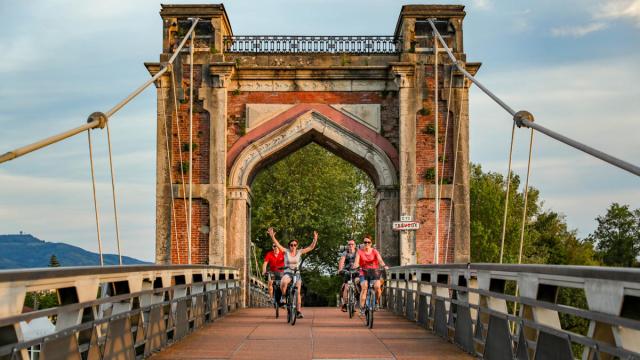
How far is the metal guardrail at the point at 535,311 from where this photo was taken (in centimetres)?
438

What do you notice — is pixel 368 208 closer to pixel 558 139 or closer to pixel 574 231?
pixel 574 231

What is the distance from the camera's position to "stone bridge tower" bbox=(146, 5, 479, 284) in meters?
21.3

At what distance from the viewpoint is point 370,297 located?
13125mm

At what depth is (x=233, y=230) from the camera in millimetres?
21578

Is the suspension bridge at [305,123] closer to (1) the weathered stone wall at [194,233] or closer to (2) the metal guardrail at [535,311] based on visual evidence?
(1) the weathered stone wall at [194,233]

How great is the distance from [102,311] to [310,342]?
3.81m

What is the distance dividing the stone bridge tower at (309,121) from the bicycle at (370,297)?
7537 millimetres

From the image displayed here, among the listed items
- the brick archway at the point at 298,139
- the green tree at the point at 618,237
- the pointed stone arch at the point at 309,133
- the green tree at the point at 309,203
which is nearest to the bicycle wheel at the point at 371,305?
the brick archway at the point at 298,139

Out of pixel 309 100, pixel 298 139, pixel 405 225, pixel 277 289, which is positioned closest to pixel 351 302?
pixel 277 289

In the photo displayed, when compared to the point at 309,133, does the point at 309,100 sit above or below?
above

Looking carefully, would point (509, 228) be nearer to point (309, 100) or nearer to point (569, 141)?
point (309, 100)

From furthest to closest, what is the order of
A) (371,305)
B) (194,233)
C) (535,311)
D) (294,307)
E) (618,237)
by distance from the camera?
(618,237)
(194,233)
(294,307)
(371,305)
(535,311)

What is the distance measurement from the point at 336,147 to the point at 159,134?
4.62 metres

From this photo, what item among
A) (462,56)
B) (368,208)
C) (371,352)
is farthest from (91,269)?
(368,208)
